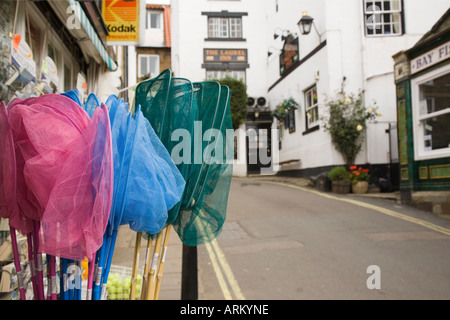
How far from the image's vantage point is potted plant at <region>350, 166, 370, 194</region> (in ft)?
30.8

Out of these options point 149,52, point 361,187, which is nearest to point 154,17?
point 361,187

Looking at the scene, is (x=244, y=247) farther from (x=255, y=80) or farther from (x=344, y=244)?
(x=255, y=80)

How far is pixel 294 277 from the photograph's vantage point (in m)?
4.11

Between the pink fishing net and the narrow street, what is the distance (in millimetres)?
833

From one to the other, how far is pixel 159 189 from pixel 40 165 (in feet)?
1.05

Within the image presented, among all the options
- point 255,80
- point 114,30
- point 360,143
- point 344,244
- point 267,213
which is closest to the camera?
point 344,244

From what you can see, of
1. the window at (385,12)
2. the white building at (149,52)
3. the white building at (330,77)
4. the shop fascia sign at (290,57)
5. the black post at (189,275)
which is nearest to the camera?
the window at (385,12)

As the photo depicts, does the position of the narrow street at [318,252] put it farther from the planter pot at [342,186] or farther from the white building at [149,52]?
the white building at [149,52]

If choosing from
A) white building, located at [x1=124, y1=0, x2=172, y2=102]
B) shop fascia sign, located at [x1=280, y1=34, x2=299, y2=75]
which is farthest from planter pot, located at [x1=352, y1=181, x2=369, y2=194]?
white building, located at [x1=124, y1=0, x2=172, y2=102]

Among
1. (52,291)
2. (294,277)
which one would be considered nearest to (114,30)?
(294,277)

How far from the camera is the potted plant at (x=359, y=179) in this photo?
9398 mm

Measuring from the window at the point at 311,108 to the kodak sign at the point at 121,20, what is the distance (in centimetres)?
807

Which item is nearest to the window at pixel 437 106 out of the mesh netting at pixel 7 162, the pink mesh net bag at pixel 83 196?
the pink mesh net bag at pixel 83 196

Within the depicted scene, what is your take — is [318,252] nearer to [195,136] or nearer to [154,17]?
[154,17]
